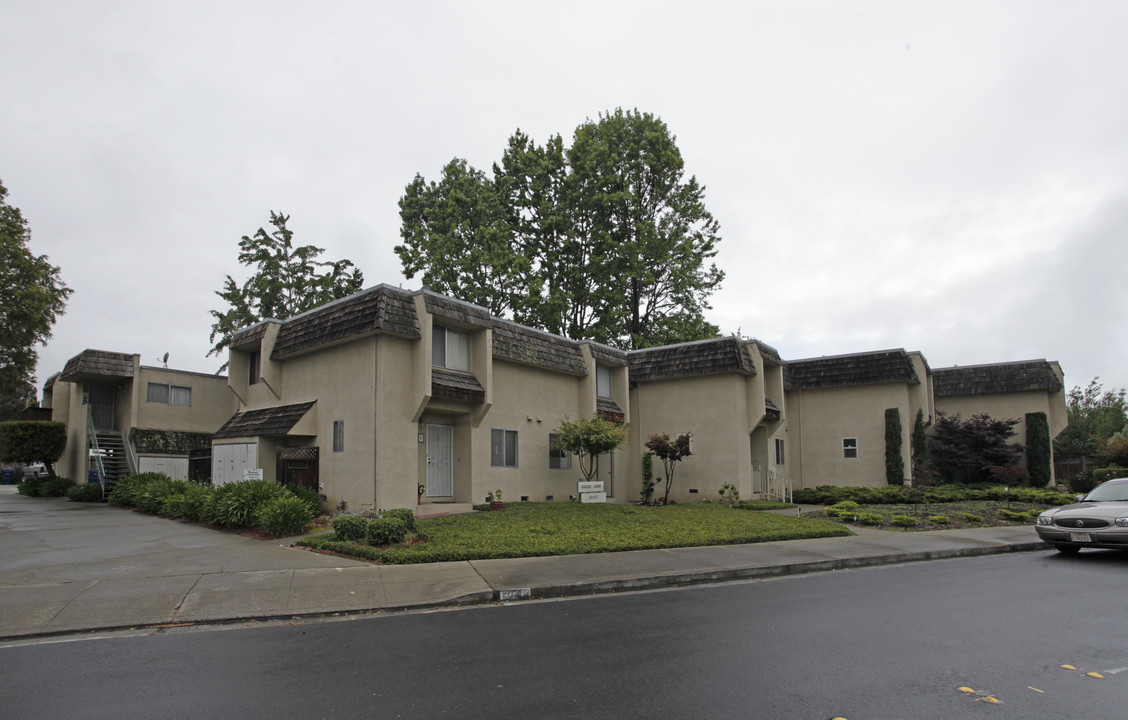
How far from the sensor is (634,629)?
732cm

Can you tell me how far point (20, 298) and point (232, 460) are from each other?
10.6 m

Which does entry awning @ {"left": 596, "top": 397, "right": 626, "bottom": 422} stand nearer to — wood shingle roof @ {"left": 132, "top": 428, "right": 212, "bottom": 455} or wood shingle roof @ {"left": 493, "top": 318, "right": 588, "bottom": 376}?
wood shingle roof @ {"left": 493, "top": 318, "right": 588, "bottom": 376}

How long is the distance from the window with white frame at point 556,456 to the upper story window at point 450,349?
4.24 meters

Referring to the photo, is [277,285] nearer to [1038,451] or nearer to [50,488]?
[50,488]

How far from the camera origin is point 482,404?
18234 mm

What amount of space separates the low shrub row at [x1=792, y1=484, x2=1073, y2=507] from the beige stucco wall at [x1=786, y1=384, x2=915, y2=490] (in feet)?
5.74

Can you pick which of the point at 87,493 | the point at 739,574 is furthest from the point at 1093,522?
the point at 87,493

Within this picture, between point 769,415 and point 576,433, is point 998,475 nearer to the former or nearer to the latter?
point 769,415

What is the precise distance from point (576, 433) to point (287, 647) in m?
13.8

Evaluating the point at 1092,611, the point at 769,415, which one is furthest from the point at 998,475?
the point at 1092,611

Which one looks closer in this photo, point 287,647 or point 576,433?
point 287,647

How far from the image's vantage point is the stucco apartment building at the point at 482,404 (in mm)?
16609

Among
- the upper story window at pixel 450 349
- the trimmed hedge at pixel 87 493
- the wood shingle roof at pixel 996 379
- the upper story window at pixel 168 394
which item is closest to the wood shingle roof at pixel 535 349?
the upper story window at pixel 450 349

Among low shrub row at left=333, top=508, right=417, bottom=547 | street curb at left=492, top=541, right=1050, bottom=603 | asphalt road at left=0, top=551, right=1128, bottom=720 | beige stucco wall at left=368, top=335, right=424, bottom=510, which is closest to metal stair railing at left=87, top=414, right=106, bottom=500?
beige stucco wall at left=368, top=335, right=424, bottom=510
